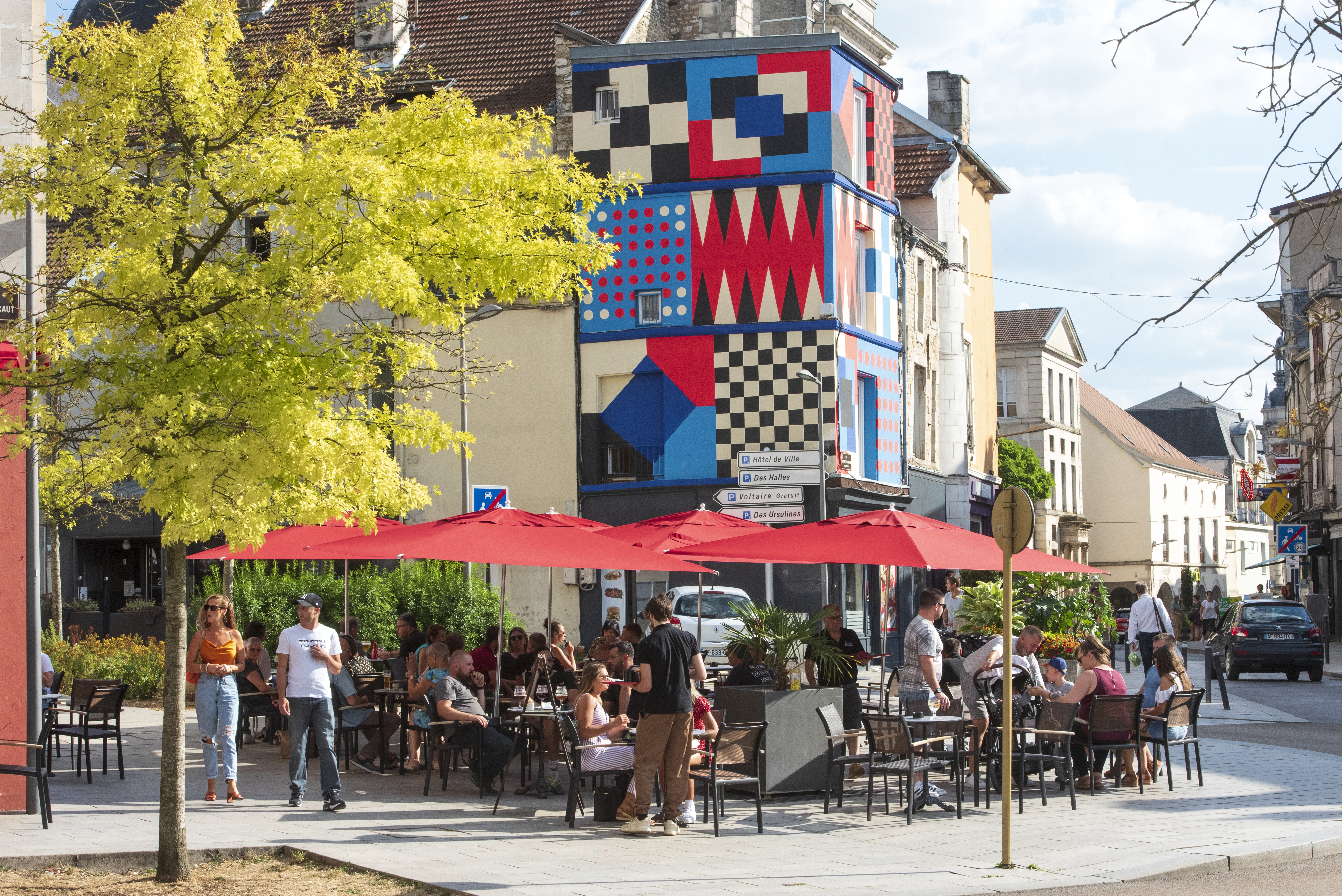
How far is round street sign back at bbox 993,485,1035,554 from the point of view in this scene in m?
9.79

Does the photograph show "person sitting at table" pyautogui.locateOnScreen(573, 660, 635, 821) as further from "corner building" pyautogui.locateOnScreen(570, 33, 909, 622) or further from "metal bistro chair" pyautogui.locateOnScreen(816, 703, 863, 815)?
"corner building" pyautogui.locateOnScreen(570, 33, 909, 622)

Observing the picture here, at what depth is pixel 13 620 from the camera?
1166 cm

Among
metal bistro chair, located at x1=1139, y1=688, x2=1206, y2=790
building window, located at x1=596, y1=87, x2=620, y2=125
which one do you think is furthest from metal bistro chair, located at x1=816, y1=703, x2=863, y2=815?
building window, located at x1=596, y1=87, x2=620, y2=125

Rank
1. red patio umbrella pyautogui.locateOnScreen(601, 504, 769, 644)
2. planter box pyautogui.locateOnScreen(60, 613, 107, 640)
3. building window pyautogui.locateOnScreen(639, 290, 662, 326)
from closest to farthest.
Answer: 1. red patio umbrella pyautogui.locateOnScreen(601, 504, 769, 644)
2. planter box pyautogui.locateOnScreen(60, 613, 107, 640)
3. building window pyautogui.locateOnScreen(639, 290, 662, 326)

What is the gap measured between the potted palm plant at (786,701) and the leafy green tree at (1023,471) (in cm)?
4236

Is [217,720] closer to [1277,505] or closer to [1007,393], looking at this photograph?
[1277,505]

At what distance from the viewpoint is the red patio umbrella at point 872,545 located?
12.8 metres

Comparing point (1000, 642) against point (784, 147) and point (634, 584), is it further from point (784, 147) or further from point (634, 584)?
point (784, 147)

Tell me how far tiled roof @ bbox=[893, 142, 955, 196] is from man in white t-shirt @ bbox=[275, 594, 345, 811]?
3190 centimetres

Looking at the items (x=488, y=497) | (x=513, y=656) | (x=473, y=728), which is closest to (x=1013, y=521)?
(x=473, y=728)

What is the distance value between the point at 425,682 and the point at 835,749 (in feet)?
12.9

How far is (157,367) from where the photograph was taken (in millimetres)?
8852

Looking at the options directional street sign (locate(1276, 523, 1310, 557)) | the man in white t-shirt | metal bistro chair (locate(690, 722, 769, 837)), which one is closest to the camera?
metal bistro chair (locate(690, 722, 769, 837))

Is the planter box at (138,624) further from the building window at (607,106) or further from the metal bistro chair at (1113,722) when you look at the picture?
the metal bistro chair at (1113,722)
